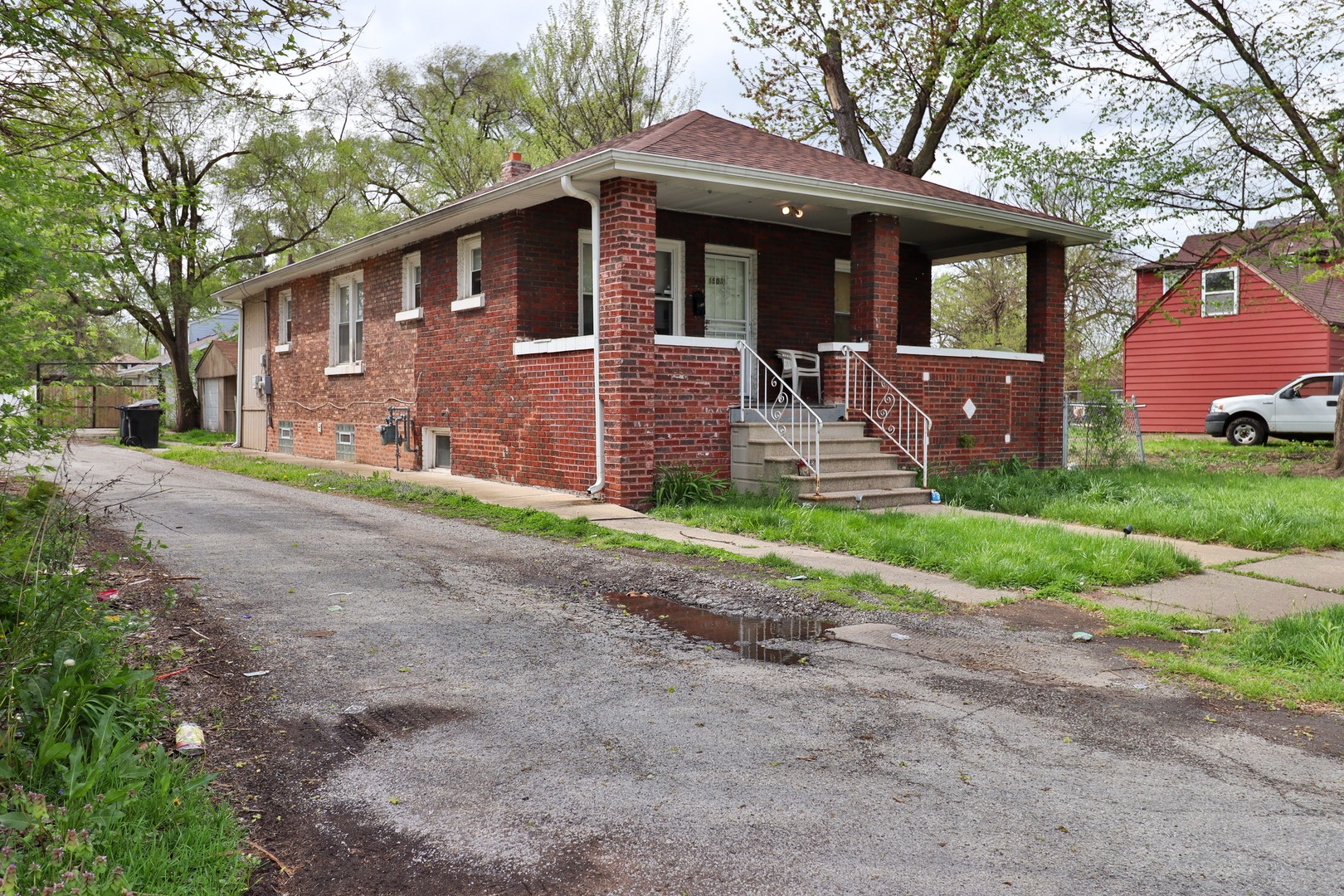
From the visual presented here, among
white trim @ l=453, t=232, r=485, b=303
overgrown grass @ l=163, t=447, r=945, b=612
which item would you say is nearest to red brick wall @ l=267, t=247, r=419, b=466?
overgrown grass @ l=163, t=447, r=945, b=612

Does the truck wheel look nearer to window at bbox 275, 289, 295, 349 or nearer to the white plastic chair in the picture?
the white plastic chair

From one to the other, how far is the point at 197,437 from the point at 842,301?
20.2m

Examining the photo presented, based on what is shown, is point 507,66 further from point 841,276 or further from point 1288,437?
point 1288,437

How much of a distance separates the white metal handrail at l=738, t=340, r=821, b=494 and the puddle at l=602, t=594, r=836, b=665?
459cm

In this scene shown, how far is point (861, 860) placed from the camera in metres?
2.76

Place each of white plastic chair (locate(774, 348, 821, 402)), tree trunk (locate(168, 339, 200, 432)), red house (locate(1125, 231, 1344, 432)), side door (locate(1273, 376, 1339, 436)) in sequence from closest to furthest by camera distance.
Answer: white plastic chair (locate(774, 348, 821, 402))
side door (locate(1273, 376, 1339, 436))
red house (locate(1125, 231, 1344, 432))
tree trunk (locate(168, 339, 200, 432))

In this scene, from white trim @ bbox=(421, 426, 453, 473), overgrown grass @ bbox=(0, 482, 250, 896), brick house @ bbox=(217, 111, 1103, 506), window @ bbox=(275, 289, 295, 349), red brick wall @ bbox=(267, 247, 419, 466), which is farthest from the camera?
window @ bbox=(275, 289, 295, 349)

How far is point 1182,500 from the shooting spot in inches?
418

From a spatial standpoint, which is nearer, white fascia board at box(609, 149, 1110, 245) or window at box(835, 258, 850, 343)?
white fascia board at box(609, 149, 1110, 245)

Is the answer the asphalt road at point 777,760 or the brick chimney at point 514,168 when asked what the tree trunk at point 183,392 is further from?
the asphalt road at point 777,760

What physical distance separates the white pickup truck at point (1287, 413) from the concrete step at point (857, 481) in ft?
46.8

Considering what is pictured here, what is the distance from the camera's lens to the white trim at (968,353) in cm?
1291

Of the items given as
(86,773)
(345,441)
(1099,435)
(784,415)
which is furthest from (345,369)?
(86,773)

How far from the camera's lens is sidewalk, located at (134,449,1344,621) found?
21.1 ft
